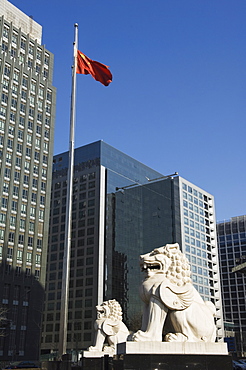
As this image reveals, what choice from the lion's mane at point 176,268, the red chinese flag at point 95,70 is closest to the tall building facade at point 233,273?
the red chinese flag at point 95,70

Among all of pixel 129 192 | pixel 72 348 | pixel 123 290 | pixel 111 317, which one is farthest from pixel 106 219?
pixel 111 317

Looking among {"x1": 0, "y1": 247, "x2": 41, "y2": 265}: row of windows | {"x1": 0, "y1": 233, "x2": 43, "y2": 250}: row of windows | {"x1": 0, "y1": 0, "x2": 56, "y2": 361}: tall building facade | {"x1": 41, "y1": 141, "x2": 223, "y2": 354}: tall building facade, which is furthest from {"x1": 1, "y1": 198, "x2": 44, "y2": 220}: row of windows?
{"x1": 41, "y1": 141, "x2": 223, "y2": 354}: tall building facade

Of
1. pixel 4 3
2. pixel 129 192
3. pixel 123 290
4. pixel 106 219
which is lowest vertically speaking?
pixel 123 290

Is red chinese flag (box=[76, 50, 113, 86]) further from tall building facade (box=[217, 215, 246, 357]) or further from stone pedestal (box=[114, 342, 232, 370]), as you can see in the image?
tall building facade (box=[217, 215, 246, 357])

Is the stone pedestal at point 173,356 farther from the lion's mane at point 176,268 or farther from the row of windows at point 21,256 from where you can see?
the row of windows at point 21,256

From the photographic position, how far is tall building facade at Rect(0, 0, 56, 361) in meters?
62.0

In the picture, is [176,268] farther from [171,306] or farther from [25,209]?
[25,209]

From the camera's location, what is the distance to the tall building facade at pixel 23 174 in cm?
6197

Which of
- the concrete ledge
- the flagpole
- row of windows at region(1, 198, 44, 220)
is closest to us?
the concrete ledge

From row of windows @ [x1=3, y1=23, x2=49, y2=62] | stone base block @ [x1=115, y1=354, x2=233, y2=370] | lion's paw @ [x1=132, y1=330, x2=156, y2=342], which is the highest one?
row of windows @ [x1=3, y1=23, x2=49, y2=62]

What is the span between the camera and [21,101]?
233ft

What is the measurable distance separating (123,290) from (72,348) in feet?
51.3

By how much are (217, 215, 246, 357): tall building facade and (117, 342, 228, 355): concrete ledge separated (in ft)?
326

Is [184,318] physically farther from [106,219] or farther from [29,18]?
[106,219]
